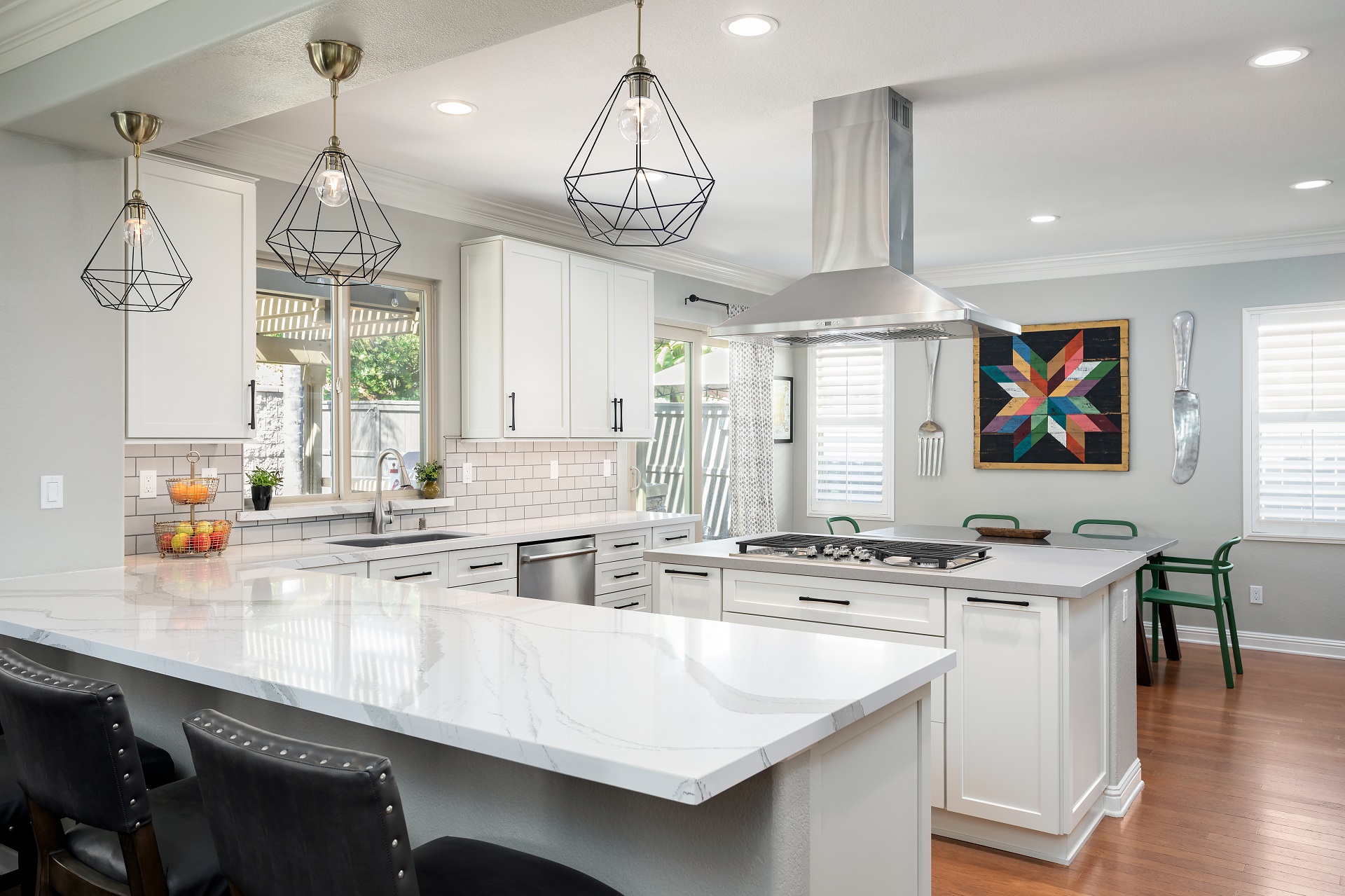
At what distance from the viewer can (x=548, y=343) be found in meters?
4.98

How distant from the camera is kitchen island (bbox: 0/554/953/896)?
Result: 4.42 feet

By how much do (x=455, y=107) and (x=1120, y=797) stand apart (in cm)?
362

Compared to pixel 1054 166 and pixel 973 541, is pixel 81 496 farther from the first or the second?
pixel 1054 166

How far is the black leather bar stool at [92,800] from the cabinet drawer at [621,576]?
326 cm

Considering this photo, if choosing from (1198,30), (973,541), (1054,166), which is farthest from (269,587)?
(1054,166)

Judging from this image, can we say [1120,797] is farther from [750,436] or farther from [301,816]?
[750,436]

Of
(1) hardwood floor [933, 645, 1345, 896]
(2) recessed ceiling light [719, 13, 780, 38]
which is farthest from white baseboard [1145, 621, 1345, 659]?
(2) recessed ceiling light [719, 13, 780, 38]

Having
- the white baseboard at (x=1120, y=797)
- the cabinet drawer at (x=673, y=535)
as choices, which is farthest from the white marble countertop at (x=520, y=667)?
the cabinet drawer at (x=673, y=535)

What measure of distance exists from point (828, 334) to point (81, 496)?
2.71 meters

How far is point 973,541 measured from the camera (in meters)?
4.25

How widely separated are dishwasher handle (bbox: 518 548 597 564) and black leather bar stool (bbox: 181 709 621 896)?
3.10 metres

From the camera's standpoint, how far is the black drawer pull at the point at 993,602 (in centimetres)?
297

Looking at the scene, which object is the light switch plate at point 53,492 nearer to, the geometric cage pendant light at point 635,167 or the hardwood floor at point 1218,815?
the geometric cage pendant light at point 635,167

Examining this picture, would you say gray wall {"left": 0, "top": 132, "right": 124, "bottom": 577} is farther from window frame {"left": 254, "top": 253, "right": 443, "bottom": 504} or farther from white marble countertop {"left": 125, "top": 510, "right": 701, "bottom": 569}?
window frame {"left": 254, "top": 253, "right": 443, "bottom": 504}
